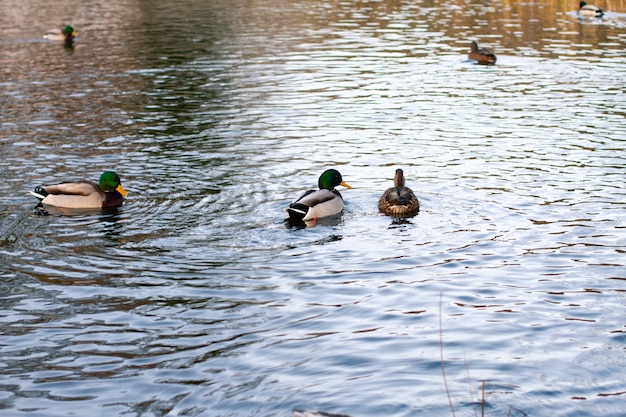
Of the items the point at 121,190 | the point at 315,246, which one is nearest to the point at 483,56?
the point at 121,190

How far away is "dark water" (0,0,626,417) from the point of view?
10141 millimetres

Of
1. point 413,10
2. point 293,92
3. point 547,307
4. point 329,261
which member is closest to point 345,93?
point 293,92

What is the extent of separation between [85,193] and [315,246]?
5135 mm

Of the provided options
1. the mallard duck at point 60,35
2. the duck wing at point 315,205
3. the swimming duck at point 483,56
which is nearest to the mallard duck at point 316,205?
the duck wing at point 315,205

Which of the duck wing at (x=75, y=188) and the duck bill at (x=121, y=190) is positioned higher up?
the duck wing at (x=75, y=188)

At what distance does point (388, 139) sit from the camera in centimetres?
2436

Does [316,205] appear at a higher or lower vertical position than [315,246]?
higher

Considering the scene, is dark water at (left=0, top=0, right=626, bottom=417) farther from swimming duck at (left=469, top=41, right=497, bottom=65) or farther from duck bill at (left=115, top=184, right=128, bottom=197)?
swimming duck at (left=469, top=41, right=497, bottom=65)

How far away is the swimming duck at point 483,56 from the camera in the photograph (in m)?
35.6

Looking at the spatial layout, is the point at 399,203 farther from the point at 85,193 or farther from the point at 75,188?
the point at 75,188

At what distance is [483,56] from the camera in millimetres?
35719

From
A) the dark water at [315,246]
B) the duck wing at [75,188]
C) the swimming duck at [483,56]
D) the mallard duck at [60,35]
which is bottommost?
the dark water at [315,246]

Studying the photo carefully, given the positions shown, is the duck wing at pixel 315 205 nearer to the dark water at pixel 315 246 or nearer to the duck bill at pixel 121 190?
the dark water at pixel 315 246

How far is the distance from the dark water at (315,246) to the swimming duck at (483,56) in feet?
2.92
